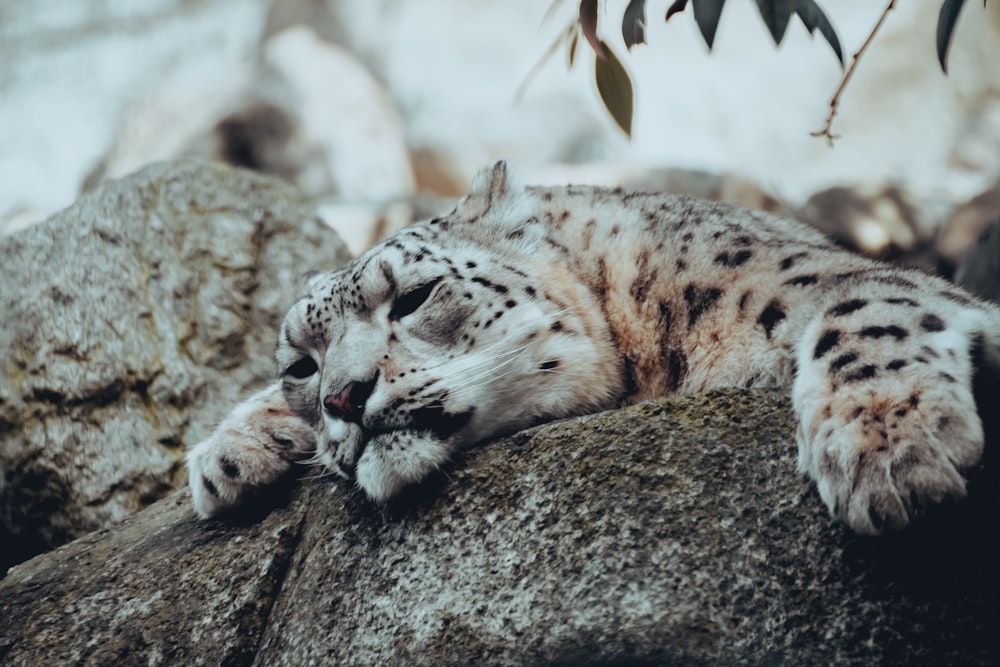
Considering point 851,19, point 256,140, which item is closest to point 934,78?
point 851,19

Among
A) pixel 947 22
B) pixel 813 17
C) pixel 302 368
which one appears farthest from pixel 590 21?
pixel 302 368

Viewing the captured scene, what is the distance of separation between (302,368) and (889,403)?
218cm

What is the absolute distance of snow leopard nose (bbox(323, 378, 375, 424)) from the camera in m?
3.24

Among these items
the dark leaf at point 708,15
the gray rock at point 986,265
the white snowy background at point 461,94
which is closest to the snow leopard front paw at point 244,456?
the dark leaf at point 708,15

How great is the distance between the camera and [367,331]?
350 cm

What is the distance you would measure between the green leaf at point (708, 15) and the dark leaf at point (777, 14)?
0.14 m

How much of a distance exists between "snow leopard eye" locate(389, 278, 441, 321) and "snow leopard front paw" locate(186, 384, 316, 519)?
2.05 feet

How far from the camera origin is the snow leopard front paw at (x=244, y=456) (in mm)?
3648

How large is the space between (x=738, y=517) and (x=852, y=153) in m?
15.9

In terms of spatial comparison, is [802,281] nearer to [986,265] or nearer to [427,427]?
[427,427]

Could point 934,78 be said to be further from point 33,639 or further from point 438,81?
point 33,639

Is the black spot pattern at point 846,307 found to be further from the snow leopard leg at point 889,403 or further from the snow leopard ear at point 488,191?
the snow leopard ear at point 488,191

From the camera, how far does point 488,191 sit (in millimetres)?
4227

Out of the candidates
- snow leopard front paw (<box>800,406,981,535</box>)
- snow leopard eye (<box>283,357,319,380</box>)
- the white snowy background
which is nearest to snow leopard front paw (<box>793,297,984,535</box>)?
snow leopard front paw (<box>800,406,981,535</box>)
